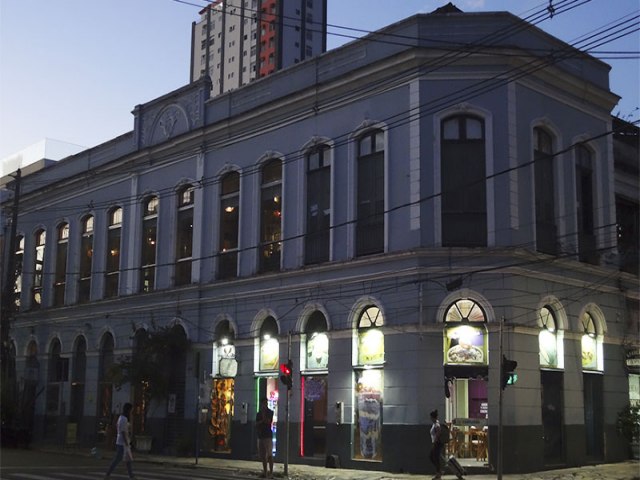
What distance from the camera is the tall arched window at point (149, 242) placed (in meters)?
36.7

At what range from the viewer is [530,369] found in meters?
25.7

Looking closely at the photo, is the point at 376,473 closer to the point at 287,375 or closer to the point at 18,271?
the point at 287,375

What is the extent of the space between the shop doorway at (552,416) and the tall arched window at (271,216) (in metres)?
9.85

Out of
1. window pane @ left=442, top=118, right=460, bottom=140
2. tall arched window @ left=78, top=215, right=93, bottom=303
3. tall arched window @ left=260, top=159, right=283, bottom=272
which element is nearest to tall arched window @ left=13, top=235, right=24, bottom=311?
tall arched window @ left=78, top=215, right=93, bottom=303

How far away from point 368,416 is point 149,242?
14.7m

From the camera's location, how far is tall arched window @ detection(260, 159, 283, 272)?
3106cm

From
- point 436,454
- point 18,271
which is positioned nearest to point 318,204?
point 436,454

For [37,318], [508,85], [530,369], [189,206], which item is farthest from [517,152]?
[37,318]

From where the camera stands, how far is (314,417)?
28.4m

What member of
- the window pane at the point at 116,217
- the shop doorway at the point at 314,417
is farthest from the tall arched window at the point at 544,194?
the window pane at the point at 116,217

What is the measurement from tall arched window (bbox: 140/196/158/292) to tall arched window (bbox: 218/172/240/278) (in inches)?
175

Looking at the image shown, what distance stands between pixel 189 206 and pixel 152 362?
6282 millimetres

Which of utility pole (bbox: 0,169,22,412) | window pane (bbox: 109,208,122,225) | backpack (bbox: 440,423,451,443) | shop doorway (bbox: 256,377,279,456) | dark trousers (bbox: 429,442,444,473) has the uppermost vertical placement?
window pane (bbox: 109,208,122,225)

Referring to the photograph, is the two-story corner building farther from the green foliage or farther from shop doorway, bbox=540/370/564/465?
the green foliage
